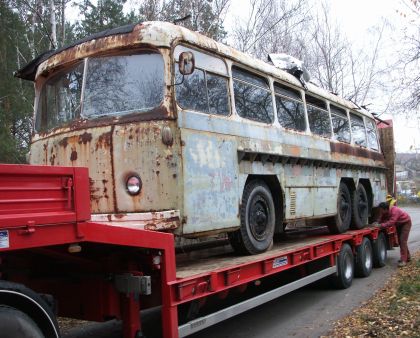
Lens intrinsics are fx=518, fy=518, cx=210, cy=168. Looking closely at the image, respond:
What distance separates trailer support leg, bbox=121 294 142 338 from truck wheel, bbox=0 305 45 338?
1.30 meters

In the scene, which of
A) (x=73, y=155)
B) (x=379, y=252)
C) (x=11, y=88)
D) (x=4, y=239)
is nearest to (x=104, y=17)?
(x=11, y=88)

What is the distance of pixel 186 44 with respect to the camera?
5609mm

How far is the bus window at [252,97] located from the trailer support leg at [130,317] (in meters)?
2.88

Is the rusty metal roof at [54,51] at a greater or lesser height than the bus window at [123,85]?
greater

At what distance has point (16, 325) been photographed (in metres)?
3.02

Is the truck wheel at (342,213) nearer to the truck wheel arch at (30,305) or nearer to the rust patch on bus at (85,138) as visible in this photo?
the rust patch on bus at (85,138)

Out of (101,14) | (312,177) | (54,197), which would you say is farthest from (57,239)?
(101,14)

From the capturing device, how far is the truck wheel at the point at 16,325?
9.69 ft

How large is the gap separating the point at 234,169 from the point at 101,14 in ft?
51.7

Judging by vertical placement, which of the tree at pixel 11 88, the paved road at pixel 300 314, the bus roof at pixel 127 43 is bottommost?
the paved road at pixel 300 314

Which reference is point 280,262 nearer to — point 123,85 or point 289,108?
point 289,108

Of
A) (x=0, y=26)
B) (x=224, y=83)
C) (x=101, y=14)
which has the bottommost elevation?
(x=224, y=83)

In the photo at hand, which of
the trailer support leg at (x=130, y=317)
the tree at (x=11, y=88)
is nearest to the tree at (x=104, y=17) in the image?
the tree at (x=11, y=88)

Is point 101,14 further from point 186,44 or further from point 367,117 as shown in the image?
point 186,44
